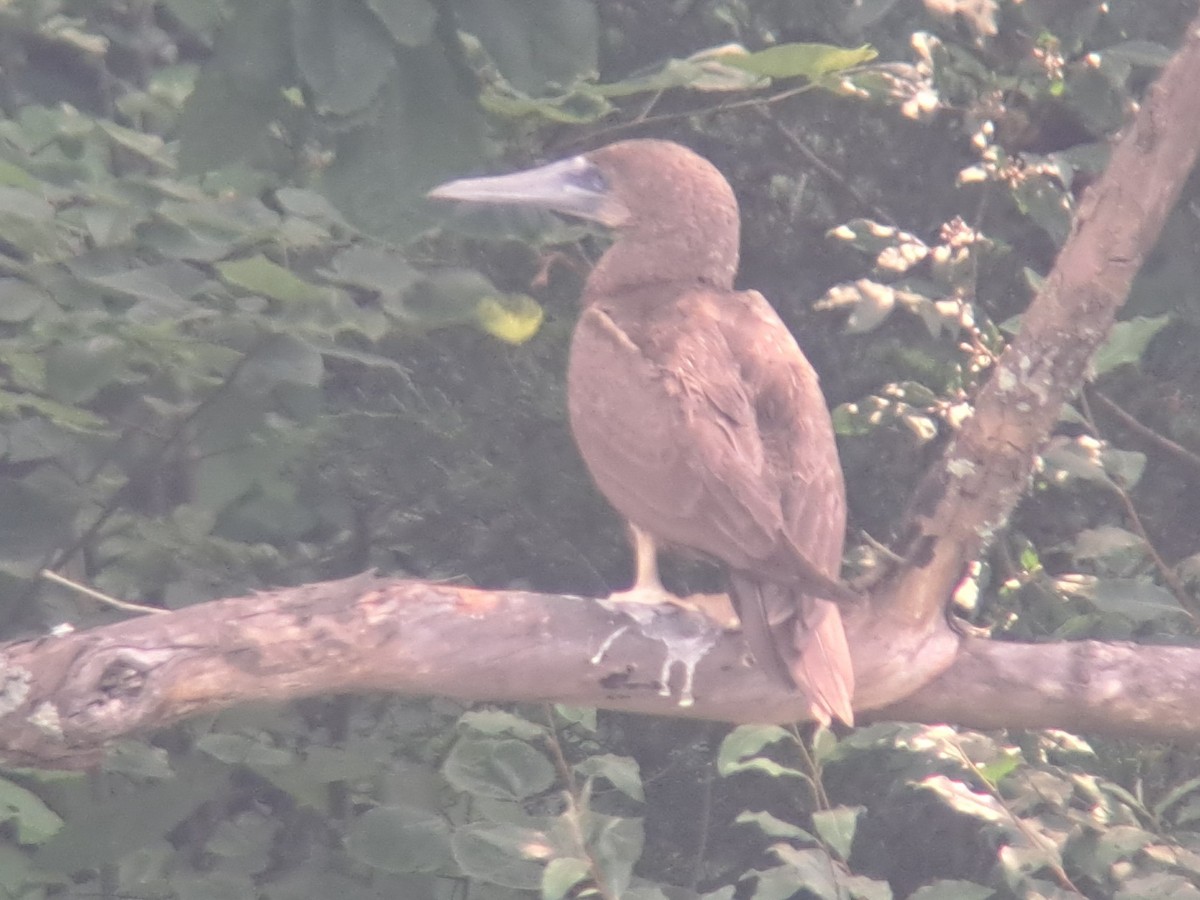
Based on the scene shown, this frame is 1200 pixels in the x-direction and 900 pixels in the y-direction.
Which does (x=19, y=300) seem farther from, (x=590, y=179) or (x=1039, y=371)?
(x=1039, y=371)

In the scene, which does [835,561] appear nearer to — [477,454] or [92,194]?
[477,454]

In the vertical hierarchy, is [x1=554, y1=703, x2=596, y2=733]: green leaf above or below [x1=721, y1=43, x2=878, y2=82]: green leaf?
below

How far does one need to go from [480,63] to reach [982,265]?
3.66 feet

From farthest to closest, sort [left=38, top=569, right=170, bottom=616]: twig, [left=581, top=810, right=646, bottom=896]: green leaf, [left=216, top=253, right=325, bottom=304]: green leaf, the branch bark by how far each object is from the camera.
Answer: [left=216, top=253, right=325, bottom=304]: green leaf → [left=581, top=810, right=646, bottom=896]: green leaf → [left=38, top=569, right=170, bottom=616]: twig → the branch bark

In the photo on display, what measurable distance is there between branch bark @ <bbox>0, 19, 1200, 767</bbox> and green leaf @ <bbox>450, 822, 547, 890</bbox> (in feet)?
0.65

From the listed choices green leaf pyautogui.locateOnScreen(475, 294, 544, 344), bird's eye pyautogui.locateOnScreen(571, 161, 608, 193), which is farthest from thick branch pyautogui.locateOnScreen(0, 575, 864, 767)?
bird's eye pyautogui.locateOnScreen(571, 161, 608, 193)

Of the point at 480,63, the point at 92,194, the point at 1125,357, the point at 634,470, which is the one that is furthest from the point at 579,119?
the point at 1125,357

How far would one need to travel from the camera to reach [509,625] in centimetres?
222

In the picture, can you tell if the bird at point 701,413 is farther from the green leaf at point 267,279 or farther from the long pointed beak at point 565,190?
the green leaf at point 267,279

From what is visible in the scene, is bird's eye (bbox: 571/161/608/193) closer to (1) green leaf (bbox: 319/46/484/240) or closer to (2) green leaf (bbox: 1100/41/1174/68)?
(1) green leaf (bbox: 319/46/484/240)

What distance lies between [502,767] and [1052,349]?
3.30 feet

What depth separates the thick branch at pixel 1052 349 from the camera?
2.29 m

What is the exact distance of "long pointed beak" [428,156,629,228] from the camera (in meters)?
2.88

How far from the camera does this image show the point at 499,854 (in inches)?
93.8
